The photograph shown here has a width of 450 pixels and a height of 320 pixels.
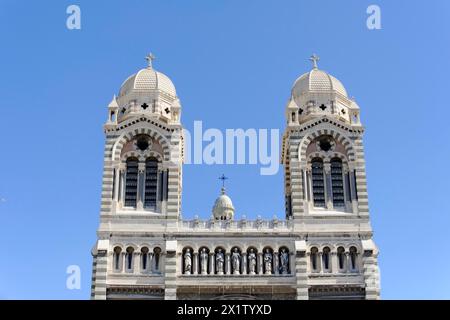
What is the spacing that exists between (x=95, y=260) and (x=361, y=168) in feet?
55.0

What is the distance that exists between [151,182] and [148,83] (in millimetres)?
6974

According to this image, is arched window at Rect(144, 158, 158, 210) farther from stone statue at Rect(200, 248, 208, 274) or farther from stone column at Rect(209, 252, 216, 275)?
stone column at Rect(209, 252, 216, 275)

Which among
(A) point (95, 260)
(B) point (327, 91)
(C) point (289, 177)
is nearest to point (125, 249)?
(A) point (95, 260)

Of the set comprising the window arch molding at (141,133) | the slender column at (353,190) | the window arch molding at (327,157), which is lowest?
the slender column at (353,190)

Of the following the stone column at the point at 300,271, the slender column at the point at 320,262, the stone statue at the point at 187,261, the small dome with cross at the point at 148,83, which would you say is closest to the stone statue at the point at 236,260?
the stone statue at the point at 187,261

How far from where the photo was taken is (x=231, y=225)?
42625 mm

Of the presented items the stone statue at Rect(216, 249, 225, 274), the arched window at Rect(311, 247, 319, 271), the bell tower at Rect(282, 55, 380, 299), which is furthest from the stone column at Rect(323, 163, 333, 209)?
the stone statue at Rect(216, 249, 225, 274)

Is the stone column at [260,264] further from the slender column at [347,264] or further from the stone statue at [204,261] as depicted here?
the slender column at [347,264]

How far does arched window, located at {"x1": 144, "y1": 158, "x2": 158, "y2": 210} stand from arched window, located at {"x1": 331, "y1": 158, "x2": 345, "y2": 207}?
1077cm

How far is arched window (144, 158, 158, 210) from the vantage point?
4372 centimetres

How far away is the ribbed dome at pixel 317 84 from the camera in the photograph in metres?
47.2

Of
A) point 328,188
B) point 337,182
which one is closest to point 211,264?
point 328,188

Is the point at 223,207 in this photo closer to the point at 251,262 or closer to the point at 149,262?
the point at 251,262

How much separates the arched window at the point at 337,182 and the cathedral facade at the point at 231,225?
0.06 m
